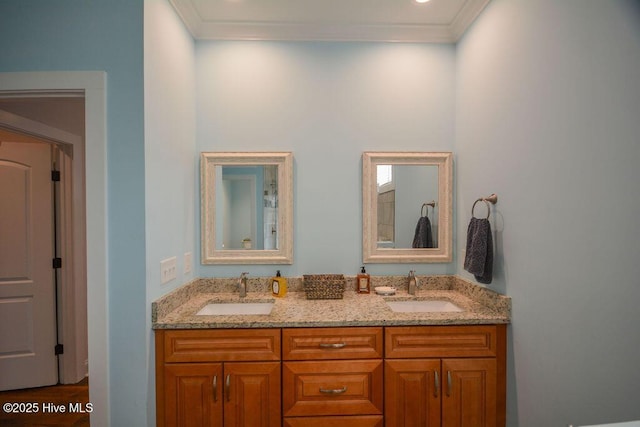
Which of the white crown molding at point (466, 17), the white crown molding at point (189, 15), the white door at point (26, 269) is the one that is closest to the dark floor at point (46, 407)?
the white door at point (26, 269)

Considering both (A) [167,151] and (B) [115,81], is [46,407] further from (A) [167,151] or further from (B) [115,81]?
(B) [115,81]

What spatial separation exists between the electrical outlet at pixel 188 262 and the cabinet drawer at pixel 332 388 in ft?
2.88

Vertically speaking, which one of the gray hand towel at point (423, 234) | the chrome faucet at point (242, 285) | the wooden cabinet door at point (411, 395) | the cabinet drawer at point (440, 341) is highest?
the gray hand towel at point (423, 234)

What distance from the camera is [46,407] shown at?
2344 millimetres

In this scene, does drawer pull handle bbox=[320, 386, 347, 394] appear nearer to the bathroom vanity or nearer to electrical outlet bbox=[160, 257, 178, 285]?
the bathroom vanity

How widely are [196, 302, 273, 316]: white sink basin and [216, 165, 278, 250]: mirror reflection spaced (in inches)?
15.0

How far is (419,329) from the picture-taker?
5.62ft

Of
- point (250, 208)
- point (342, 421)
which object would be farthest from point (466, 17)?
point (342, 421)

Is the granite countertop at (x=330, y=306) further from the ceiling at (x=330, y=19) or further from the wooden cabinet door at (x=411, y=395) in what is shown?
the ceiling at (x=330, y=19)

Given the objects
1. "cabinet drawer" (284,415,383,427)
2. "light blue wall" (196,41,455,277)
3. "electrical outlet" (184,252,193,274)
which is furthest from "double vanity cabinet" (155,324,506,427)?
"light blue wall" (196,41,455,277)

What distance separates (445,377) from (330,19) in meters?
2.29

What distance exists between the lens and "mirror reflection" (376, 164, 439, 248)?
2.24m

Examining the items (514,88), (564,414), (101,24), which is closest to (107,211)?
(101,24)

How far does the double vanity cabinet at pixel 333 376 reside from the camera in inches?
65.1
